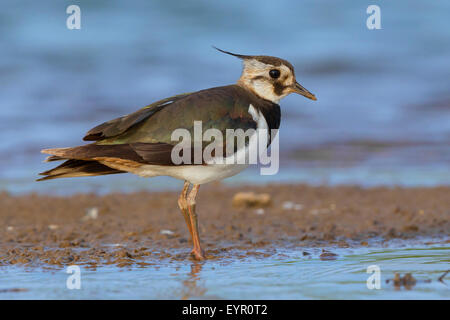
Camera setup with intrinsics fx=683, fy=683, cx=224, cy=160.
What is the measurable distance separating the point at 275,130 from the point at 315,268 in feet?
4.07

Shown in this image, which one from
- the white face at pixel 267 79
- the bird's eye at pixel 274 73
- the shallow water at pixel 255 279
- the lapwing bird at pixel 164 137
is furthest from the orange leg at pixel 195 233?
the bird's eye at pixel 274 73

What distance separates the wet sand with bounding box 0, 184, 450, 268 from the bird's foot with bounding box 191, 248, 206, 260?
0.38 ft

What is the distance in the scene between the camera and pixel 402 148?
1173cm

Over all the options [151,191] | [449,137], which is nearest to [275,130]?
[151,191]

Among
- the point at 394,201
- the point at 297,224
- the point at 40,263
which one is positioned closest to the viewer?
the point at 40,263

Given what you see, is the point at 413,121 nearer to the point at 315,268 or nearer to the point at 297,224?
the point at 297,224

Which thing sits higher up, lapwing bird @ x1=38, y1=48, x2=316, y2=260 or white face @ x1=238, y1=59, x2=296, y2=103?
white face @ x1=238, y1=59, x2=296, y2=103

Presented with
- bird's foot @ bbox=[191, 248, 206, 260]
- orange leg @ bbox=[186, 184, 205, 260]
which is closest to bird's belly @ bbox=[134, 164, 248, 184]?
orange leg @ bbox=[186, 184, 205, 260]

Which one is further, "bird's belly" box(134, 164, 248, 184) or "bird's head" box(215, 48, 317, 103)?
"bird's head" box(215, 48, 317, 103)

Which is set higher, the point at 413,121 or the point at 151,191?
the point at 413,121

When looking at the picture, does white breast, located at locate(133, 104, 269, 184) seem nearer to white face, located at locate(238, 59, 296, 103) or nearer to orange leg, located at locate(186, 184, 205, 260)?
orange leg, located at locate(186, 184, 205, 260)

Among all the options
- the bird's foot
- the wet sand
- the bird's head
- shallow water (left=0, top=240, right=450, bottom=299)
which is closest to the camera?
shallow water (left=0, top=240, right=450, bottom=299)

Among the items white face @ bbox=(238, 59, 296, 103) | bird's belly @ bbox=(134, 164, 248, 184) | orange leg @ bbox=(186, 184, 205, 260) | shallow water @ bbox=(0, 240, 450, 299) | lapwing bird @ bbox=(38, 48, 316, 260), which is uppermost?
white face @ bbox=(238, 59, 296, 103)

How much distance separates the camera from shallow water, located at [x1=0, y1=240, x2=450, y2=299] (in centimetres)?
423
